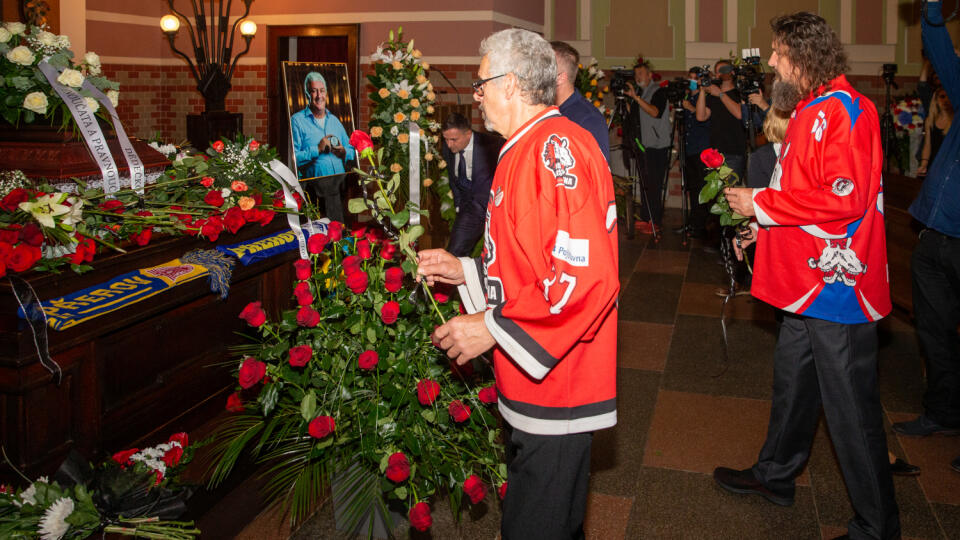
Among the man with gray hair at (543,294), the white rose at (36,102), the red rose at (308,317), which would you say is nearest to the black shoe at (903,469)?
the man with gray hair at (543,294)

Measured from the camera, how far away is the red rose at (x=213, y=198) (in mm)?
3822

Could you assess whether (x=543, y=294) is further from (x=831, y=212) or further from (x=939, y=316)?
(x=939, y=316)

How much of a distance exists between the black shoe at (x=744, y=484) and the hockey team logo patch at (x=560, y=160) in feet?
7.18

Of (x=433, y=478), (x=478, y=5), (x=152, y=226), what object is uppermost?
(x=478, y=5)

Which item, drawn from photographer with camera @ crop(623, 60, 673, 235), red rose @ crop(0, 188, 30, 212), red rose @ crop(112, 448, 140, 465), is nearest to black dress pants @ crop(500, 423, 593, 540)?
red rose @ crop(112, 448, 140, 465)

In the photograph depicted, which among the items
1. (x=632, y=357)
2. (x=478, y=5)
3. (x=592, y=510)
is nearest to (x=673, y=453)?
(x=592, y=510)

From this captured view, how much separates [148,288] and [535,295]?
193 cm

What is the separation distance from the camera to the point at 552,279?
1939 millimetres

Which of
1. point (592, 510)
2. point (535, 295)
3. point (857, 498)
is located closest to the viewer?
point (535, 295)

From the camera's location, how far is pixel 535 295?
197cm

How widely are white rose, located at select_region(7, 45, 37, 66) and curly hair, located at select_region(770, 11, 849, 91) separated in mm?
3108

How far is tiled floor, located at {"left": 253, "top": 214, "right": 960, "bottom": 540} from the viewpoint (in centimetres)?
334

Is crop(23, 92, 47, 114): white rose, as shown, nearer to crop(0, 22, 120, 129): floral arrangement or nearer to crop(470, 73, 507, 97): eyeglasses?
crop(0, 22, 120, 129): floral arrangement

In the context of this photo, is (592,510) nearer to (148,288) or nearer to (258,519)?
(258,519)
